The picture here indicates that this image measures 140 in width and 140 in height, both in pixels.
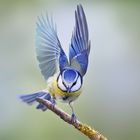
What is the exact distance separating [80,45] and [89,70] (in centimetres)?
12

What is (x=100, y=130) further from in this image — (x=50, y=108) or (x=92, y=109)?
(x=50, y=108)

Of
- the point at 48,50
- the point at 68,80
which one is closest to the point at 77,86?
the point at 68,80

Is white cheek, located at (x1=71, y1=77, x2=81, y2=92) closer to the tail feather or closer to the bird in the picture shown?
the bird

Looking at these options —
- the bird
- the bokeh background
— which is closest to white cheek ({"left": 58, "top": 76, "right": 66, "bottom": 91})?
the bird

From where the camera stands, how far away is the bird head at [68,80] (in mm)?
1304

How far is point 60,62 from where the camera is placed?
1360 millimetres

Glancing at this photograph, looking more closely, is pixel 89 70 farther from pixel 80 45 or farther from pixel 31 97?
pixel 31 97

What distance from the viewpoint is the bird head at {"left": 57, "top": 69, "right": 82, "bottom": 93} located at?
1.30 m

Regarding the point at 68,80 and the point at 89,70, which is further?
the point at 89,70

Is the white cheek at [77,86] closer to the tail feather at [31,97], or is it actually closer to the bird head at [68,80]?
the bird head at [68,80]

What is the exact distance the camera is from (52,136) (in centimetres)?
144

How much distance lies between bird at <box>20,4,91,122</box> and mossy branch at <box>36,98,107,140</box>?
0.02 m

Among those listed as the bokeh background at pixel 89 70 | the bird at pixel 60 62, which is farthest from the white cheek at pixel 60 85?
the bokeh background at pixel 89 70

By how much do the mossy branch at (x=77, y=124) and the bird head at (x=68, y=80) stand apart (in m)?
0.10
